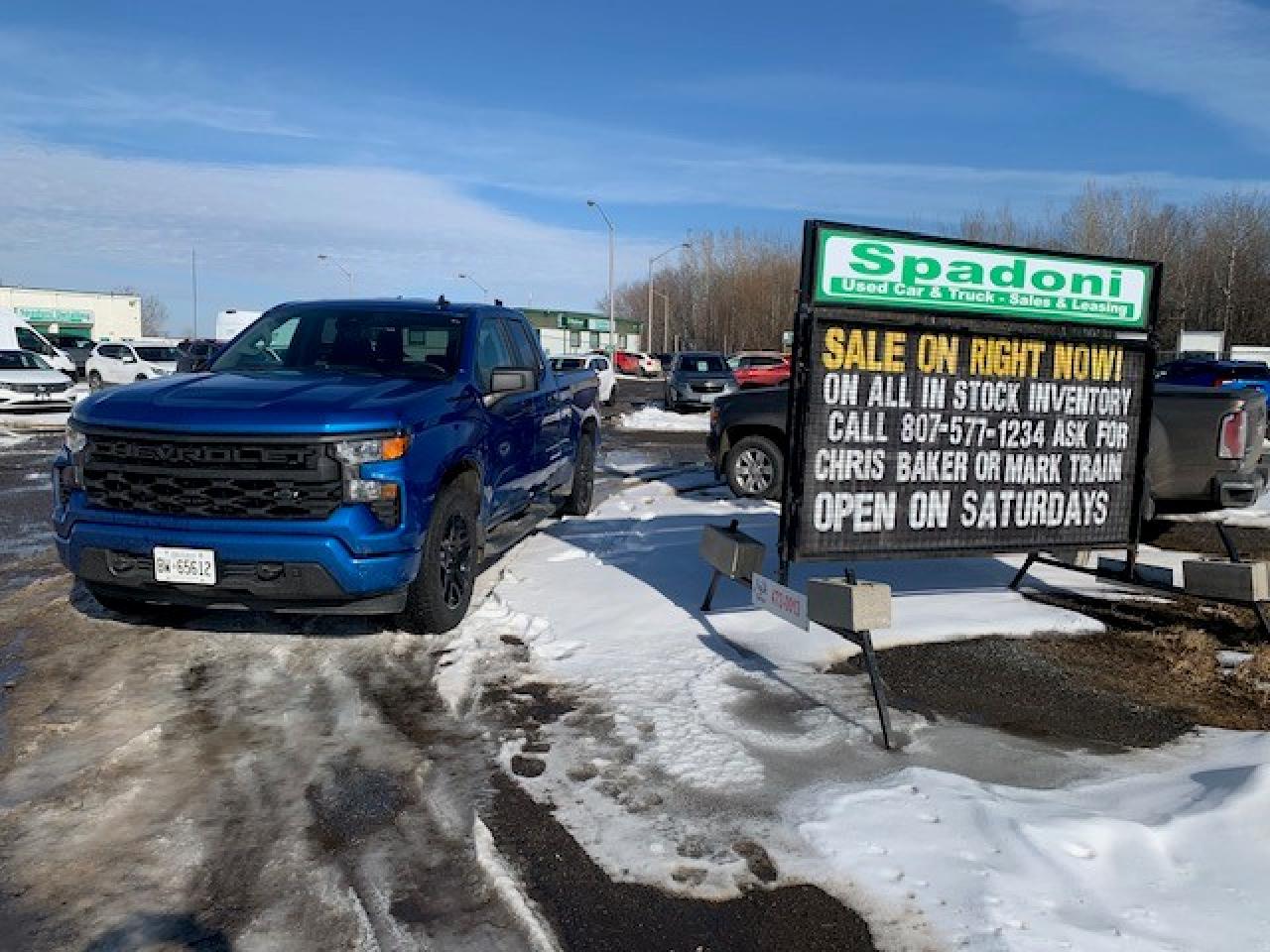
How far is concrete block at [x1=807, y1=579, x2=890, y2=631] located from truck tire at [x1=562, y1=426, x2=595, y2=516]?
4831 millimetres

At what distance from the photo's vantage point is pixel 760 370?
33.2 metres

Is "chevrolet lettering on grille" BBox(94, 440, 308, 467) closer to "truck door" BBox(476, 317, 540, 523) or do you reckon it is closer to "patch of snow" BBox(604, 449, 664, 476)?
"truck door" BBox(476, 317, 540, 523)

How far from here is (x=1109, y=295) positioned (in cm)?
547

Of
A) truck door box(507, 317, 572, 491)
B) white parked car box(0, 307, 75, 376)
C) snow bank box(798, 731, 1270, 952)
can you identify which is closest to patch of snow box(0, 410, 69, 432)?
white parked car box(0, 307, 75, 376)

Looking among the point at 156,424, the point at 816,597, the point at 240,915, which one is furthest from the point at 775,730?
→ the point at 156,424

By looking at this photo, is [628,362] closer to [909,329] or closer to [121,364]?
[121,364]

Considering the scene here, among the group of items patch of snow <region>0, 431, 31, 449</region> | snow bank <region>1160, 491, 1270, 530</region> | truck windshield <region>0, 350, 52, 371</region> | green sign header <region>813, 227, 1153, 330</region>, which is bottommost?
patch of snow <region>0, 431, 31, 449</region>

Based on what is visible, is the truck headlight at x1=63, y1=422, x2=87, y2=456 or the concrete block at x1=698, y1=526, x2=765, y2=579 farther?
the concrete block at x1=698, y1=526, x2=765, y2=579

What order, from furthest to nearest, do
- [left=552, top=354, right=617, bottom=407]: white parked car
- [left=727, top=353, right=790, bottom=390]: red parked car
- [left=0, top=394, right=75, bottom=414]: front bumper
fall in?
1. [left=727, top=353, right=790, bottom=390]: red parked car
2. [left=552, top=354, right=617, bottom=407]: white parked car
3. [left=0, top=394, right=75, bottom=414]: front bumper

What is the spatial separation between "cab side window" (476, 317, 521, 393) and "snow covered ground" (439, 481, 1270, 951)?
1.55 meters

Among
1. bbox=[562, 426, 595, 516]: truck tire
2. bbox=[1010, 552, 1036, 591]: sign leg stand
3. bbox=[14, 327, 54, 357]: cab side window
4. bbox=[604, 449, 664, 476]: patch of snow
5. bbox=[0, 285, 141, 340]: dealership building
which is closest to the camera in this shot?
bbox=[1010, 552, 1036, 591]: sign leg stand

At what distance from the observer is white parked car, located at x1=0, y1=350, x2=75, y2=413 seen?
71.8 feet

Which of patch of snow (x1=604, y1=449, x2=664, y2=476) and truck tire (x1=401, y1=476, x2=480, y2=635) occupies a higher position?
truck tire (x1=401, y1=476, x2=480, y2=635)

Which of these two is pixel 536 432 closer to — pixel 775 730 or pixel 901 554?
pixel 901 554
